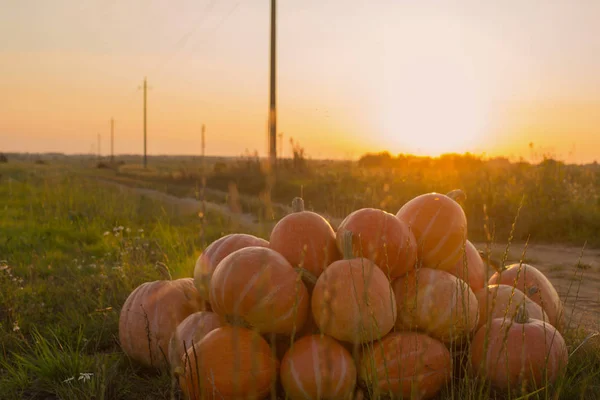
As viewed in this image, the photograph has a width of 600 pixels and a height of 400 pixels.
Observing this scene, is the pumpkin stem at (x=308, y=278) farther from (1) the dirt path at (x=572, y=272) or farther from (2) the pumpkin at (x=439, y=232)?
(1) the dirt path at (x=572, y=272)

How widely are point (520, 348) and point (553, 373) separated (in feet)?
0.63

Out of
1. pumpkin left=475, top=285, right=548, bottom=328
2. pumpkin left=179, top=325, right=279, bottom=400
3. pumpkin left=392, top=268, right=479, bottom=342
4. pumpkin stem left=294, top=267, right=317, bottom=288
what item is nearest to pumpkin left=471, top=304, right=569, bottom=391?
pumpkin left=392, top=268, right=479, bottom=342

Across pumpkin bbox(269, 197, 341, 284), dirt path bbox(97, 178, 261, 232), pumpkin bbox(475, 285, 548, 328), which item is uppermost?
pumpkin bbox(269, 197, 341, 284)

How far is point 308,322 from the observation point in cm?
255

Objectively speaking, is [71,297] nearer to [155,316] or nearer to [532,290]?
[155,316]

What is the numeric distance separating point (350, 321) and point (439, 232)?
2.71 feet

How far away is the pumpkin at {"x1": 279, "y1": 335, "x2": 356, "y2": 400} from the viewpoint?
2.23 m

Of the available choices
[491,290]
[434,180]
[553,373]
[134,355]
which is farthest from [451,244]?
[434,180]

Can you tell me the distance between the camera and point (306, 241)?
2662mm

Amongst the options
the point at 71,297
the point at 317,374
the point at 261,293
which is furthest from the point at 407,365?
the point at 71,297

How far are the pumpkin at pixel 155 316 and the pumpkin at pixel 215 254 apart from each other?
134mm

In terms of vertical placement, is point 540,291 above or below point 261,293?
below

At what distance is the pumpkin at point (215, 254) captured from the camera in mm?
2854

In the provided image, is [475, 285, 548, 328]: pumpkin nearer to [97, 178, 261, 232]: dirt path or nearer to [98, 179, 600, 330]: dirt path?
[98, 179, 600, 330]: dirt path
